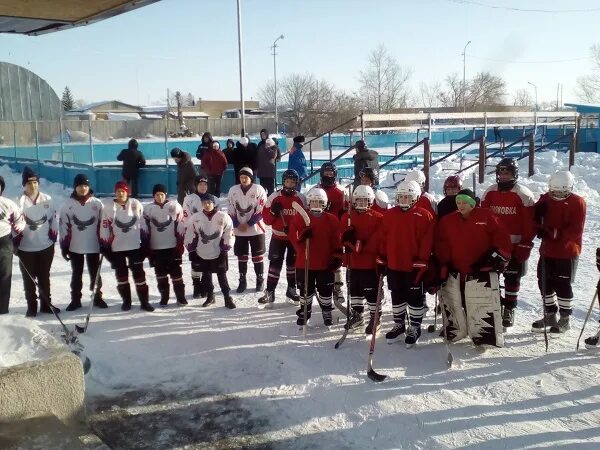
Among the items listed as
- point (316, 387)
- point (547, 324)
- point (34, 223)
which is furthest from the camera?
point (34, 223)

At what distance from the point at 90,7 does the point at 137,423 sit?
10.3 feet

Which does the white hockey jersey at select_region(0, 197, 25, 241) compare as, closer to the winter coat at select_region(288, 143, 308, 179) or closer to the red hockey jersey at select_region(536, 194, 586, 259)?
the red hockey jersey at select_region(536, 194, 586, 259)

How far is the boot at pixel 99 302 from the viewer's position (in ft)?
23.3

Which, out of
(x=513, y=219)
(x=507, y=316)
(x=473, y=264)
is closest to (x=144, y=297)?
(x=473, y=264)

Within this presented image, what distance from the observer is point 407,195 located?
18.3ft

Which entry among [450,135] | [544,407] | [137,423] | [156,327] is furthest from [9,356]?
[450,135]

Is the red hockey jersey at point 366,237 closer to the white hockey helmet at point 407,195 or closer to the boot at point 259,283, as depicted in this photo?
the white hockey helmet at point 407,195

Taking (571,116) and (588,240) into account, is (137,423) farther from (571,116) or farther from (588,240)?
(571,116)

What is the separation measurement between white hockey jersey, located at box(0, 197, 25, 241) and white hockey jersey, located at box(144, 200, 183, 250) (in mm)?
1380

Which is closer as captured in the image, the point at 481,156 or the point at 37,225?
the point at 37,225

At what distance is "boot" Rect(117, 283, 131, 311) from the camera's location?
698 cm

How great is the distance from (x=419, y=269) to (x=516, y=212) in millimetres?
1392

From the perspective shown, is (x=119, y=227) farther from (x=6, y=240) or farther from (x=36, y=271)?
(x=6, y=240)

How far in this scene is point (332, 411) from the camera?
14.4 feet
